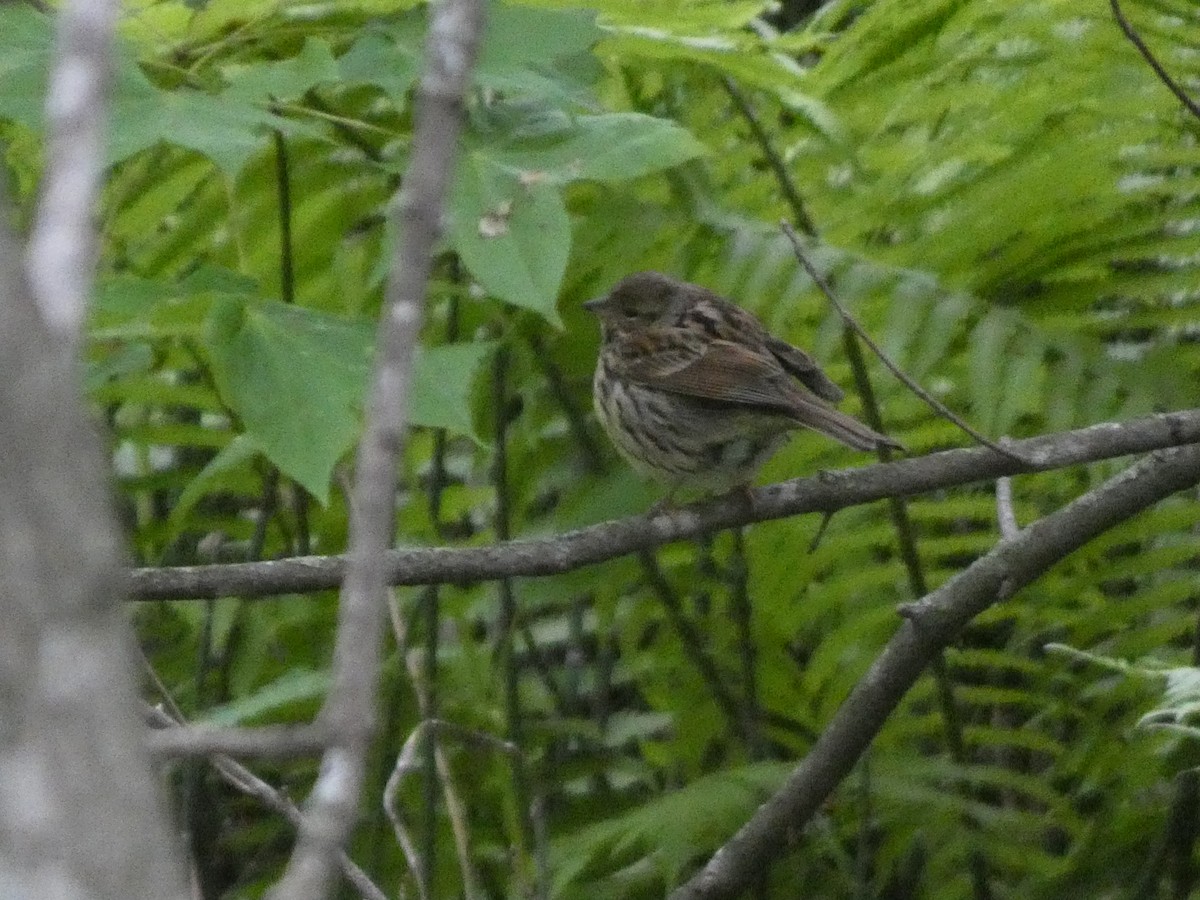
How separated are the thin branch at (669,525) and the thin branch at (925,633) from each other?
0.15 meters

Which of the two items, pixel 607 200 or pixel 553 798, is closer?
pixel 607 200

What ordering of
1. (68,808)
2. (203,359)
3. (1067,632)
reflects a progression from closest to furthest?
(68,808) < (203,359) < (1067,632)

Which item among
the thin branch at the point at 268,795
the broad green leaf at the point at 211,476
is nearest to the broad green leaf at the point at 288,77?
the broad green leaf at the point at 211,476

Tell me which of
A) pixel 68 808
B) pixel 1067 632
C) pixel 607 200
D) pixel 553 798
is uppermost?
pixel 607 200

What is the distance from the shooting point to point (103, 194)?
3246 millimetres

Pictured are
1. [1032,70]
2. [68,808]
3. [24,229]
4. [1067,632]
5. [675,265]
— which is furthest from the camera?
[1067,632]

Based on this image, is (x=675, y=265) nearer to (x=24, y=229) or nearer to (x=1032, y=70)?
(x=1032, y=70)

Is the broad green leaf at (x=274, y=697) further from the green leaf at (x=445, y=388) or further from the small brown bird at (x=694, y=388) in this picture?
the small brown bird at (x=694, y=388)

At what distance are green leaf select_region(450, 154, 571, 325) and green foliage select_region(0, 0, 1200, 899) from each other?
0.14 m

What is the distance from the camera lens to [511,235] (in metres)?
2.74

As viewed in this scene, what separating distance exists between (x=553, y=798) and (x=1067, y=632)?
1.20 meters

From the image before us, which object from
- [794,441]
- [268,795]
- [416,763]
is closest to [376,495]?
[268,795]

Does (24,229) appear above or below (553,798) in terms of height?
above

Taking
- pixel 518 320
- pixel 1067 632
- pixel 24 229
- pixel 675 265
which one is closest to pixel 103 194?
pixel 24 229
